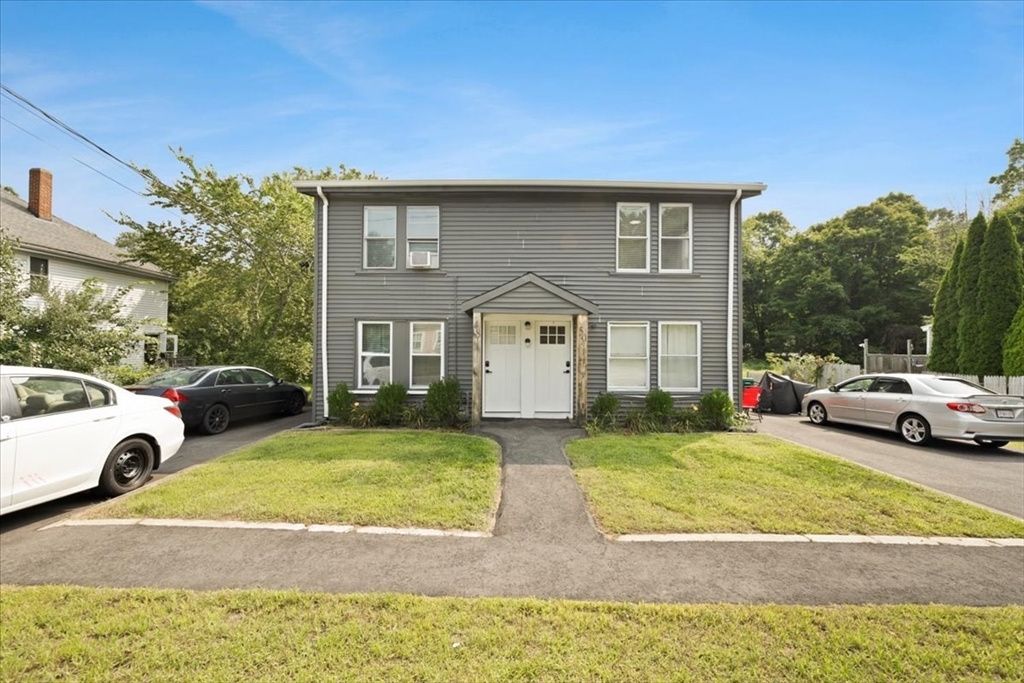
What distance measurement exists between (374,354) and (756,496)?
859 cm

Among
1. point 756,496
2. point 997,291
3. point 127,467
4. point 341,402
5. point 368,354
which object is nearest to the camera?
point 756,496

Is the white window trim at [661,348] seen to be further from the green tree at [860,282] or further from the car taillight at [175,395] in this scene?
the green tree at [860,282]

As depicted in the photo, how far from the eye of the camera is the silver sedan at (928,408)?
27.2 feet

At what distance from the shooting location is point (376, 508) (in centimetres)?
500

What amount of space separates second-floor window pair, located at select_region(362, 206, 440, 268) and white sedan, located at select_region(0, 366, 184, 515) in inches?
227

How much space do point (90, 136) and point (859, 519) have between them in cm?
1757

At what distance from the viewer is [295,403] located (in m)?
12.4

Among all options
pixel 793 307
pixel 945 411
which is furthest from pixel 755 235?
pixel 945 411

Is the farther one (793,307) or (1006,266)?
(793,307)

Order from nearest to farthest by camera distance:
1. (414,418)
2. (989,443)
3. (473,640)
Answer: (473,640)
(989,443)
(414,418)

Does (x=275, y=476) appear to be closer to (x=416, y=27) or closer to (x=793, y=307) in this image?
(x=416, y=27)

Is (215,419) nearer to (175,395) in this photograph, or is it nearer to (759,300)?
(175,395)

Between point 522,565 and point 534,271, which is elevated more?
point 534,271

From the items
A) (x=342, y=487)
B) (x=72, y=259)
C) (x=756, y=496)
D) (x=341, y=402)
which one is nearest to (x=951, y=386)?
(x=756, y=496)
